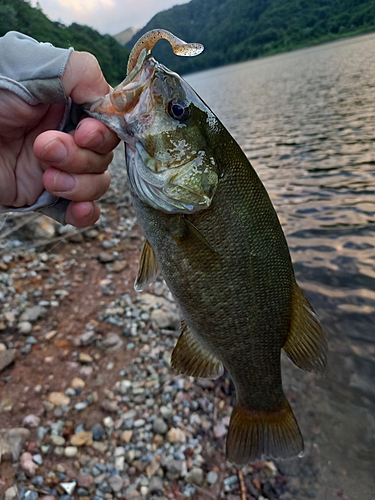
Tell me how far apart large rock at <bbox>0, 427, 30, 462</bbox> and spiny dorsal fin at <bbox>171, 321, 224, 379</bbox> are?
166cm

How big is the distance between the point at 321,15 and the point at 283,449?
378ft

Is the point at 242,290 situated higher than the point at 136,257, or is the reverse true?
the point at 242,290

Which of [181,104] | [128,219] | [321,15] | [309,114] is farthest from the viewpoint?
[321,15]

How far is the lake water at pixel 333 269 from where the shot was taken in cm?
371

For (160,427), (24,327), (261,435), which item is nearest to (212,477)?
(160,427)

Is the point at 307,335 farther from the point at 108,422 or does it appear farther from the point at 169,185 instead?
the point at 108,422

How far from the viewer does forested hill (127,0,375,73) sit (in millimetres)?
84812

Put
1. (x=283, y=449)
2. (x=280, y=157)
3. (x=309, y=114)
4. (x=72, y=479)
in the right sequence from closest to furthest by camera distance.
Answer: (x=283, y=449)
(x=72, y=479)
(x=280, y=157)
(x=309, y=114)

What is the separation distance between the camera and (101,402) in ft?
12.6

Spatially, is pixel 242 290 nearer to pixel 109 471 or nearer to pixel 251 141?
pixel 109 471

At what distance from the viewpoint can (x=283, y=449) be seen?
2.66 metres

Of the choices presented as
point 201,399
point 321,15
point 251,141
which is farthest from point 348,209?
point 321,15

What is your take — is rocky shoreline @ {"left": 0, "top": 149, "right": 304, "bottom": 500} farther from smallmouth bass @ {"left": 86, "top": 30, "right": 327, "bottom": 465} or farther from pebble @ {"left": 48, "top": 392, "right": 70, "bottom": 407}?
smallmouth bass @ {"left": 86, "top": 30, "right": 327, "bottom": 465}

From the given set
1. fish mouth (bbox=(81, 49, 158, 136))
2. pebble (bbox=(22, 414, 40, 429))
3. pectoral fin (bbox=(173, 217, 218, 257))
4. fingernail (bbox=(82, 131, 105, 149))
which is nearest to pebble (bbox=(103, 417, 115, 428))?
pebble (bbox=(22, 414, 40, 429))
